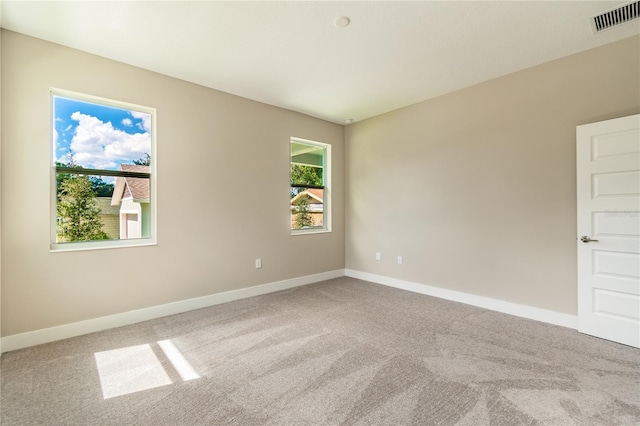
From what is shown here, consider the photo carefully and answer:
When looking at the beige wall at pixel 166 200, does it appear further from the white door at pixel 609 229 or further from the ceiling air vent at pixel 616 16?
the ceiling air vent at pixel 616 16

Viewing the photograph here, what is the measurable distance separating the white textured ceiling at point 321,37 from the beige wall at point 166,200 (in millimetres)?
282

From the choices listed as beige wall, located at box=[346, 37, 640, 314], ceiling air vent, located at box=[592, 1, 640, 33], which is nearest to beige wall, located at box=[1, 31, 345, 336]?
beige wall, located at box=[346, 37, 640, 314]

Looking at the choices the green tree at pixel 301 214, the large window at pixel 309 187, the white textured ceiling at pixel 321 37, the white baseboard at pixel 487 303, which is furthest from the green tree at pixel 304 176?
the white baseboard at pixel 487 303

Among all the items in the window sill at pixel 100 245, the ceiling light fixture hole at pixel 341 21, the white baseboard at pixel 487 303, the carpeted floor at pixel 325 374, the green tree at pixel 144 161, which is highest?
the ceiling light fixture hole at pixel 341 21

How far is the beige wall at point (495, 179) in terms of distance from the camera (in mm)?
2969

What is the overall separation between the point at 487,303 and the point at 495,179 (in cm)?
154

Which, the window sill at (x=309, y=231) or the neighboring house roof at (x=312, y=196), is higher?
the neighboring house roof at (x=312, y=196)

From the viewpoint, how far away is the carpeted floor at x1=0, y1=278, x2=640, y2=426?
5.67ft

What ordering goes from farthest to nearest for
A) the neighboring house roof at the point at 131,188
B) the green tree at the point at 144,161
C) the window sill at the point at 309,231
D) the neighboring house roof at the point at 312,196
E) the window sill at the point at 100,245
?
1. the neighboring house roof at the point at 312,196
2. the window sill at the point at 309,231
3. the green tree at the point at 144,161
4. the neighboring house roof at the point at 131,188
5. the window sill at the point at 100,245

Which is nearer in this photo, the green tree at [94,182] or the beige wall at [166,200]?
the beige wall at [166,200]

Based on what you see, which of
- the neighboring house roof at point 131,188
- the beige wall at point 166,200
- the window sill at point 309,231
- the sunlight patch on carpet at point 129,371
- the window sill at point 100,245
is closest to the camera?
the sunlight patch on carpet at point 129,371

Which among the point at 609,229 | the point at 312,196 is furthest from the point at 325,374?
the point at 312,196

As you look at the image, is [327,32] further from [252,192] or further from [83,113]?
[83,113]

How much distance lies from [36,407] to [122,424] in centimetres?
65
